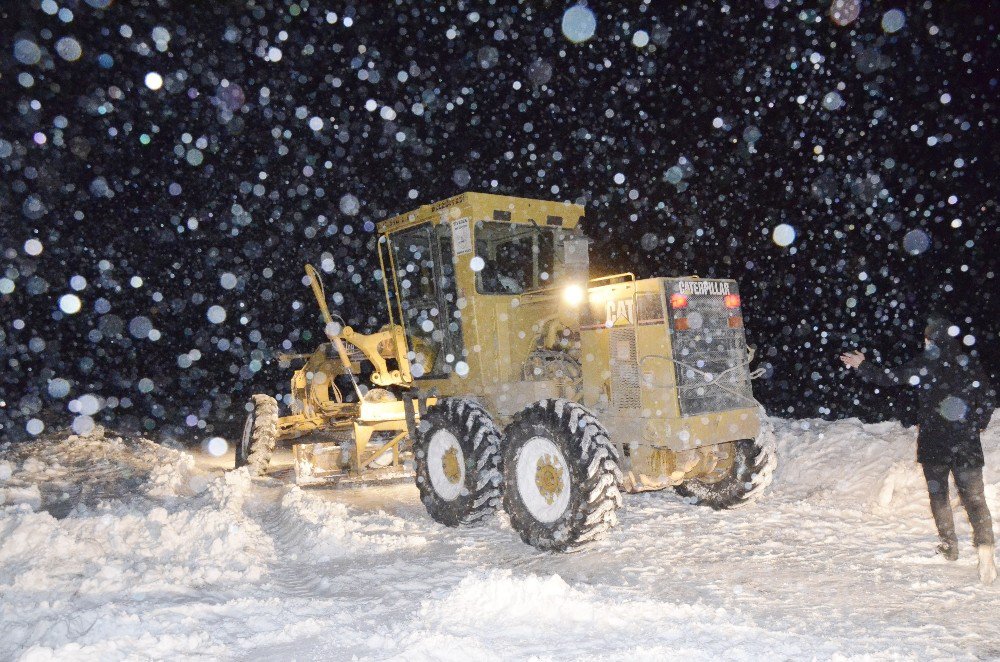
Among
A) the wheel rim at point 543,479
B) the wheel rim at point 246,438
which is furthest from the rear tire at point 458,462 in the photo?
the wheel rim at point 246,438

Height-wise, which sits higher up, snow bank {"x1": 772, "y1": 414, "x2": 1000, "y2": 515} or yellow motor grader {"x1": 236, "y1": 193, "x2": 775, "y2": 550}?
yellow motor grader {"x1": 236, "y1": 193, "x2": 775, "y2": 550}

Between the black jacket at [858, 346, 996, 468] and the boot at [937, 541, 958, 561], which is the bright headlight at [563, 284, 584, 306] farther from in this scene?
the boot at [937, 541, 958, 561]

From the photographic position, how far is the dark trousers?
4.66m

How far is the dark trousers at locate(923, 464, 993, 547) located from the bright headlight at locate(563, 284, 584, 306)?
3.04 meters

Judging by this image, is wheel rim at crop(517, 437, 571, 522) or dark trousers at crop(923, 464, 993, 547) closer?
dark trousers at crop(923, 464, 993, 547)

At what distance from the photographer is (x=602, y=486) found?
5352mm

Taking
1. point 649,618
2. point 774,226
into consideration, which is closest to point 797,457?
point 649,618

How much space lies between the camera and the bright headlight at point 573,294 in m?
6.31

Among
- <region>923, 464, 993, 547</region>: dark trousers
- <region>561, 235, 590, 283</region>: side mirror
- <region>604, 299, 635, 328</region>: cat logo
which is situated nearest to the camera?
<region>923, 464, 993, 547</region>: dark trousers

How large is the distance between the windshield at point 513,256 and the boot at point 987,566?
449 cm

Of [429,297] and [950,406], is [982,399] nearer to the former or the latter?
[950,406]

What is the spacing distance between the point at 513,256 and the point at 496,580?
154 inches

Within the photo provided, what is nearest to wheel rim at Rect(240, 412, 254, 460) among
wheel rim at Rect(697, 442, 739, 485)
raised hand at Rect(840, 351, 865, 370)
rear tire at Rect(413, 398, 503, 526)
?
→ rear tire at Rect(413, 398, 503, 526)

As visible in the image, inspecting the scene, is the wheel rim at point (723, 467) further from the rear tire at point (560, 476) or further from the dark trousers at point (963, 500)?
the dark trousers at point (963, 500)
